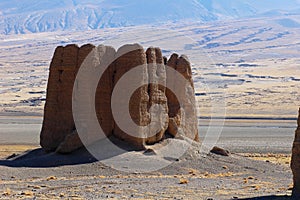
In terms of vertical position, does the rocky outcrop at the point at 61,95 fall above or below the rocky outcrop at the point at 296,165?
above

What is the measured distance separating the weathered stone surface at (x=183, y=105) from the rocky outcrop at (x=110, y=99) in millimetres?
439

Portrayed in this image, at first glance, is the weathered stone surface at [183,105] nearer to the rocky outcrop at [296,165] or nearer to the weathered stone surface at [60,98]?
the weathered stone surface at [60,98]

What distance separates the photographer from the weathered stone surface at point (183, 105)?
37.6 m

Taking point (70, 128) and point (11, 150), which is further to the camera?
point (11, 150)

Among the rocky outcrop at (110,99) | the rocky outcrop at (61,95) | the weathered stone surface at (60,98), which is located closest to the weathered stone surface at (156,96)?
the rocky outcrop at (110,99)

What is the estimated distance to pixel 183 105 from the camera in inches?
1512

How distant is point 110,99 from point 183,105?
504 centimetres

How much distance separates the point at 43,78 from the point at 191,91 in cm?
12109

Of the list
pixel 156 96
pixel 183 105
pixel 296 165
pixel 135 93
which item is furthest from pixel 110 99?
pixel 296 165

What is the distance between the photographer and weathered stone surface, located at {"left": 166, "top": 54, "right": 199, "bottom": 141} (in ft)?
123

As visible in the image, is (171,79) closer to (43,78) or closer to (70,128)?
(70,128)

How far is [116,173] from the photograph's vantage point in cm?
3256

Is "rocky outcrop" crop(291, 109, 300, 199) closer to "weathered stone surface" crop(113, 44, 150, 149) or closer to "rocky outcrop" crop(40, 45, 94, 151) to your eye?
"weathered stone surface" crop(113, 44, 150, 149)

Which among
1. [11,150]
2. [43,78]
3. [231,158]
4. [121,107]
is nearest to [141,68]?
[121,107]
